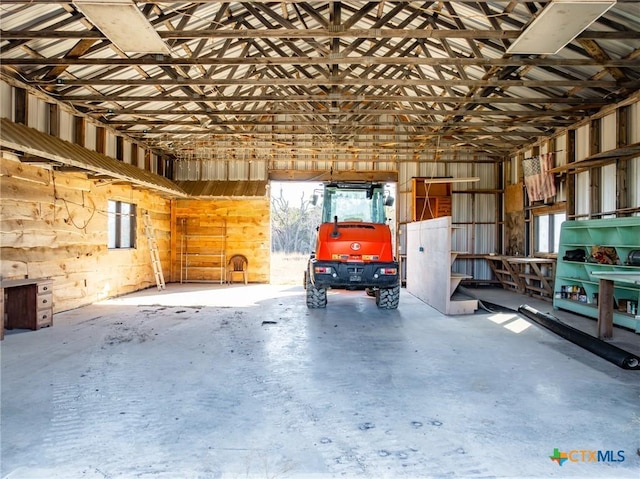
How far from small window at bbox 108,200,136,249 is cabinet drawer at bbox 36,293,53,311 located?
11.9 ft

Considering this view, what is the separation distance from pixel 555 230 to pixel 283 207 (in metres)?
20.1

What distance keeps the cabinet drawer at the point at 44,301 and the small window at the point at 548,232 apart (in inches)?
471

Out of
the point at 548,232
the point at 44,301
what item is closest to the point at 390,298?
the point at 548,232

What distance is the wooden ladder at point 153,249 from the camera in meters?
11.7

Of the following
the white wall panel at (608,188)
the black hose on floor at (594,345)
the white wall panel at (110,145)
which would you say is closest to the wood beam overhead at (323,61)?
the white wall panel at (110,145)

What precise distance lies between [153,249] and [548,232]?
11.9 m

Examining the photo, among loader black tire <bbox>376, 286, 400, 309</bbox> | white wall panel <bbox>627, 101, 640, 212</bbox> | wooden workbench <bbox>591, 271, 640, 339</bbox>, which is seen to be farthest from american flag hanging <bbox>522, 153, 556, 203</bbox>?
loader black tire <bbox>376, 286, 400, 309</bbox>

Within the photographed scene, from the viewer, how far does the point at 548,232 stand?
11.1m

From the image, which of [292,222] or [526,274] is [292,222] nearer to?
[292,222]

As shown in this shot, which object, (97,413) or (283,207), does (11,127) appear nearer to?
(97,413)

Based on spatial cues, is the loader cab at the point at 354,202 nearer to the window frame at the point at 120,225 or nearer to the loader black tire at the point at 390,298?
the loader black tire at the point at 390,298

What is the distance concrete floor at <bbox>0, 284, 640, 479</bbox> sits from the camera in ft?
8.63

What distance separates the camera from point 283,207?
2845 centimetres

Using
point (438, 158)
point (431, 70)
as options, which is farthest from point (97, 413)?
point (438, 158)
